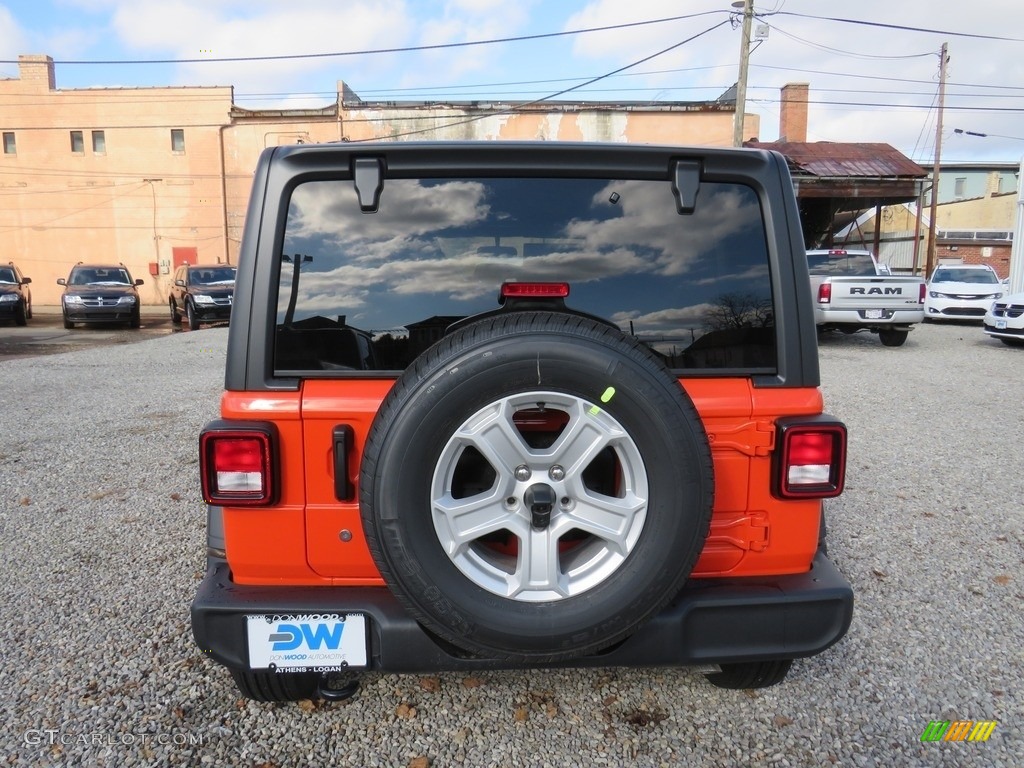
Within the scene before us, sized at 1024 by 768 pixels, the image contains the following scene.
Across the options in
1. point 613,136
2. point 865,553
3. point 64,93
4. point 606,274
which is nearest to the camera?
point 606,274

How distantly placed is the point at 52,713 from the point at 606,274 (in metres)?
2.44

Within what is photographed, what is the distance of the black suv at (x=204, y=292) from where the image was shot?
17.3m

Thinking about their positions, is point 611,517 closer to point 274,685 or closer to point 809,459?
point 809,459

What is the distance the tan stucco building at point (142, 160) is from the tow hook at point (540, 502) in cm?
2917

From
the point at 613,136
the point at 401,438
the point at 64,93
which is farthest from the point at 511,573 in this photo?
the point at 64,93

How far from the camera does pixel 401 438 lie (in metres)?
1.83

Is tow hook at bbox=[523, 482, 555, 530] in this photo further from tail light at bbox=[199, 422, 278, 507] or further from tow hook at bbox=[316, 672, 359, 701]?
tow hook at bbox=[316, 672, 359, 701]

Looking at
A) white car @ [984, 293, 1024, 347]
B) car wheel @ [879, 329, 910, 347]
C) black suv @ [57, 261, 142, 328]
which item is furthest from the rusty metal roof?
black suv @ [57, 261, 142, 328]

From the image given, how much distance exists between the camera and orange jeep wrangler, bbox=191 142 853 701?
6.27 feet

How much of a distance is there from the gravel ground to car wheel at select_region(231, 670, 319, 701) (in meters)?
0.07

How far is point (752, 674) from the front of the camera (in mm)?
2488

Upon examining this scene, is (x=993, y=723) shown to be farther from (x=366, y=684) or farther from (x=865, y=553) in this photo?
(x=366, y=684)

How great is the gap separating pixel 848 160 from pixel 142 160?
96.0 feet

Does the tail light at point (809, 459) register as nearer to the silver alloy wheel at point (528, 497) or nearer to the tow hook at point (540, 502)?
the silver alloy wheel at point (528, 497)
